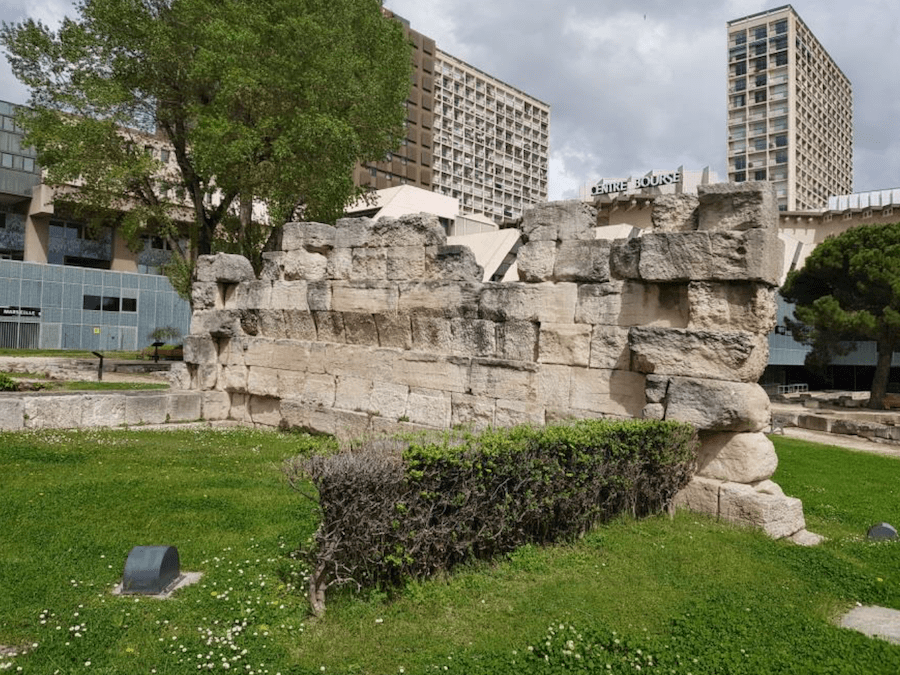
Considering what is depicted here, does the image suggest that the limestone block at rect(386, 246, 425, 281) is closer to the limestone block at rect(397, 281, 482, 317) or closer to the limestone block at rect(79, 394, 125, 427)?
the limestone block at rect(397, 281, 482, 317)

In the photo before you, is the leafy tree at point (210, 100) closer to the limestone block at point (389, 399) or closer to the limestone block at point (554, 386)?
the limestone block at point (389, 399)

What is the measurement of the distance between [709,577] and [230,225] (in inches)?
792

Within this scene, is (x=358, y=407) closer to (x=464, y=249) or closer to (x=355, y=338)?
(x=355, y=338)

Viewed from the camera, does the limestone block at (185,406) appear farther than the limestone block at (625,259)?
Yes

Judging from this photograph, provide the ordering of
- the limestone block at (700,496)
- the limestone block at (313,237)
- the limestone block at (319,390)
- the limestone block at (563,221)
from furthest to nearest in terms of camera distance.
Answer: the limestone block at (313,237), the limestone block at (319,390), the limestone block at (563,221), the limestone block at (700,496)

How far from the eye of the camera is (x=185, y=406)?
1309 centimetres

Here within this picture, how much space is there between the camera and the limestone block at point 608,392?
332 inches

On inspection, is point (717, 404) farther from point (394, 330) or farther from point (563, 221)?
point (394, 330)

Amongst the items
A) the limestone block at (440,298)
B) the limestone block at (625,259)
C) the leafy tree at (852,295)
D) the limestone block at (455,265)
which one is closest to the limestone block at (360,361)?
the limestone block at (440,298)

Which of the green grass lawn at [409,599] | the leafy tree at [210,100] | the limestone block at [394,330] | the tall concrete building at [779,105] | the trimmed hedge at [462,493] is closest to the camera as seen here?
the green grass lawn at [409,599]

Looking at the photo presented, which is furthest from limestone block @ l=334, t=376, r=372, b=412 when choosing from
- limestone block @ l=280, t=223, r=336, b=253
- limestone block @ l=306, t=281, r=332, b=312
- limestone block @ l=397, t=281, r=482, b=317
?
limestone block @ l=280, t=223, r=336, b=253

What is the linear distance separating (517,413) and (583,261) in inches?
91.7

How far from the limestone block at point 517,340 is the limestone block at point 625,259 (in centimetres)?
138

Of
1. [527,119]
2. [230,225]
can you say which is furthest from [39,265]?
[527,119]
